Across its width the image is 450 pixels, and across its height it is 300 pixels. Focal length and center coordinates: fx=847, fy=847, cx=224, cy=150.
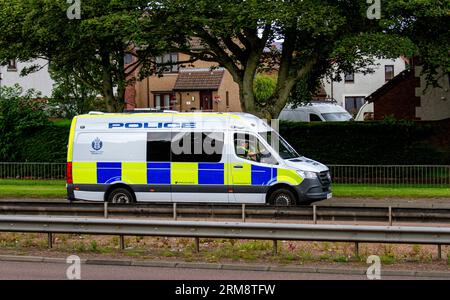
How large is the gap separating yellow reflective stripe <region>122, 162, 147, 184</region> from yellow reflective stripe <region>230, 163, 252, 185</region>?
7.94ft

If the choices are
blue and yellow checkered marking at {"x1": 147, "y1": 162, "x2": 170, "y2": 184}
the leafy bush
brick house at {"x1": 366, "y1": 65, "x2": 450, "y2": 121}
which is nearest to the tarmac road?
blue and yellow checkered marking at {"x1": 147, "y1": 162, "x2": 170, "y2": 184}

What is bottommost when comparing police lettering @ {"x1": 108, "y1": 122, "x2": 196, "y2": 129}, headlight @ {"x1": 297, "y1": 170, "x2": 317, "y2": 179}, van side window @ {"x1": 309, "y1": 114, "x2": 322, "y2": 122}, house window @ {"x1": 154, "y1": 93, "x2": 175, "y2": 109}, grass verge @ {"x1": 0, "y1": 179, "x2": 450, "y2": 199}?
grass verge @ {"x1": 0, "y1": 179, "x2": 450, "y2": 199}

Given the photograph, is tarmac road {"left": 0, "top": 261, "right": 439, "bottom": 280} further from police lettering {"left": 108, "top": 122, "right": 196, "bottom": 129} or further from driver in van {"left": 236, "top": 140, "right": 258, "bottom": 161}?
police lettering {"left": 108, "top": 122, "right": 196, "bottom": 129}

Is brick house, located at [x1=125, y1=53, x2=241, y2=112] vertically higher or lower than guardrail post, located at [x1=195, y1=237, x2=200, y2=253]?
higher

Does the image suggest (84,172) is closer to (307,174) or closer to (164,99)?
(307,174)

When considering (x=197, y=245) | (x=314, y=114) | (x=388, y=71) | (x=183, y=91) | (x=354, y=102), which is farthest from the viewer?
(x=354, y=102)

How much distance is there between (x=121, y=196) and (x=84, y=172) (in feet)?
3.88

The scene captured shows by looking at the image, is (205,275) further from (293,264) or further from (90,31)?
(90,31)

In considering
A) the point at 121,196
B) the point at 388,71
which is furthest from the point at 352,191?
the point at 388,71

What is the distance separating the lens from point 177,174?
22.0 meters

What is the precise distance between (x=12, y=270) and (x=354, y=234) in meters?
5.49

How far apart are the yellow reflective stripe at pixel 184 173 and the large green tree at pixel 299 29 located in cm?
776

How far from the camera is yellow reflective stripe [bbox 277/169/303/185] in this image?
21.0 m
